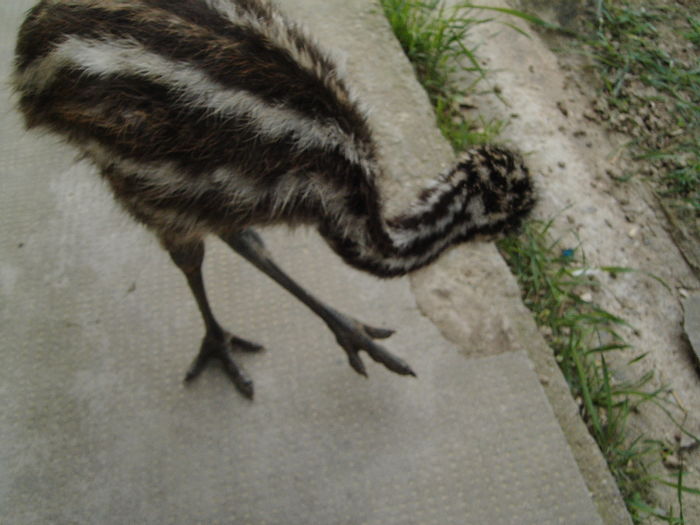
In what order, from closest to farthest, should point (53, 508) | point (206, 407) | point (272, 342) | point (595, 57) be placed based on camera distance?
point (53, 508)
point (206, 407)
point (272, 342)
point (595, 57)

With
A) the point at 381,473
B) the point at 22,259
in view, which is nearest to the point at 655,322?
the point at 381,473

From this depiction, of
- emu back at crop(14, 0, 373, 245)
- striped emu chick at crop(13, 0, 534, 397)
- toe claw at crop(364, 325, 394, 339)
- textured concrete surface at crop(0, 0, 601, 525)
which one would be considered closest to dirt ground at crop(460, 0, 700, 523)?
textured concrete surface at crop(0, 0, 601, 525)

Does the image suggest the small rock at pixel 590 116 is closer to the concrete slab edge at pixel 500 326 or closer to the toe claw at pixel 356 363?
the concrete slab edge at pixel 500 326

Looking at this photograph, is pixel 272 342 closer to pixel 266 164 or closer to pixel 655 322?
pixel 266 164

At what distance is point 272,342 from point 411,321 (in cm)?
51

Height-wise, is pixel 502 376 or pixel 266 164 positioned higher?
pixel 266 164

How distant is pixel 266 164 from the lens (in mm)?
1552

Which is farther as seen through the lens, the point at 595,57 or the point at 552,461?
the point at 595,57

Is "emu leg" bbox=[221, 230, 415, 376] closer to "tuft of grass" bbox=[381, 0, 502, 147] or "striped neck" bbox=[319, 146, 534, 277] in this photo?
"striped neck" bbox=[319, 146, 534, 277]

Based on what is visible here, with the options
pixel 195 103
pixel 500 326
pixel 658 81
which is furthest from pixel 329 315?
pixel 658 81

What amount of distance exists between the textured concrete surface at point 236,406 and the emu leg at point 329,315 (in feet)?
0.47

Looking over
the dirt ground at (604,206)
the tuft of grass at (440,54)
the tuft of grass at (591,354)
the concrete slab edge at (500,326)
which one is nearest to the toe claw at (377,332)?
the concrete slab edge at (500,326)

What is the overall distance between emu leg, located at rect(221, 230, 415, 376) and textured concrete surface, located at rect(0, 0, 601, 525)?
Answer: 0.14 metres

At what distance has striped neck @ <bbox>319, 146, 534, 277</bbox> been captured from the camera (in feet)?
5.72
